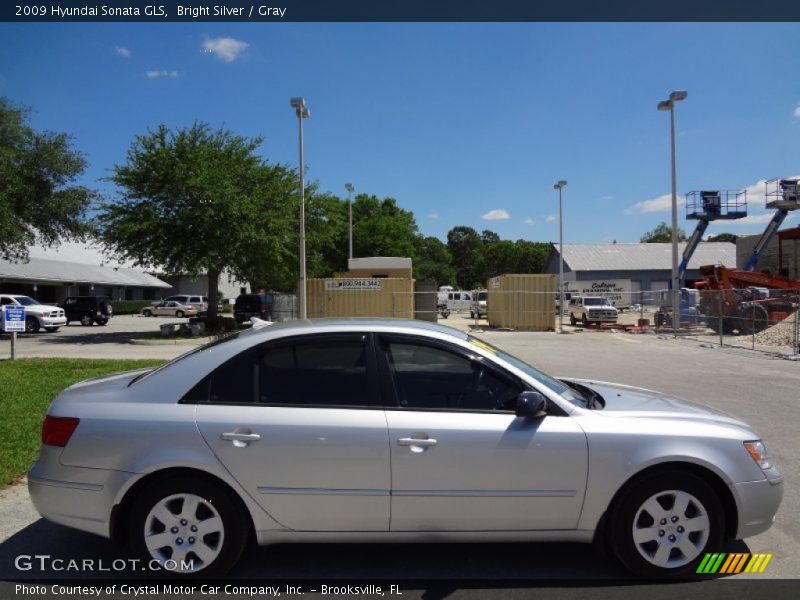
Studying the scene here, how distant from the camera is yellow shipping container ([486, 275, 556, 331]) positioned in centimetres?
2941

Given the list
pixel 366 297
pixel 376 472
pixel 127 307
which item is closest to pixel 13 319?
pixel 376 472

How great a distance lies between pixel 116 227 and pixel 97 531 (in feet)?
71.7

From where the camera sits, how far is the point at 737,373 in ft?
44.1

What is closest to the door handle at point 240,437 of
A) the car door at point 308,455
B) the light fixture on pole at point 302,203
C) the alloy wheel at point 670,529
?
the car door at point 308,455

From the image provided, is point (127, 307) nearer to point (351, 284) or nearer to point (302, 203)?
point (351, 284)

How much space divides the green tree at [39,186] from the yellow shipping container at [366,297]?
11.1 meters

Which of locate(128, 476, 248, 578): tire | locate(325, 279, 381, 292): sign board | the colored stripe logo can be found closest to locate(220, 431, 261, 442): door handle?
locate(128, 476, 248, 578): tire

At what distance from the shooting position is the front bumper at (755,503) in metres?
3.74

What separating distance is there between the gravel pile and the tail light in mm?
20811

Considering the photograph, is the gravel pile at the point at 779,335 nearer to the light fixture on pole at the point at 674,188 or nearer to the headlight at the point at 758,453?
the light fixture on pole at the point at 674,188

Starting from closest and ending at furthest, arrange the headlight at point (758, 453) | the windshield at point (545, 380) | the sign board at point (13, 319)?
the headlight at point (758, 453) < the windshield at point (545, 380) < the sign board at point (13, 319)

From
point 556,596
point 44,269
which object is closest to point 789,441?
point 556,596

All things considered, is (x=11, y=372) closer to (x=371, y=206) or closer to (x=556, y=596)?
(x=556, y=596)

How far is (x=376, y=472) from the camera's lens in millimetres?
3604
